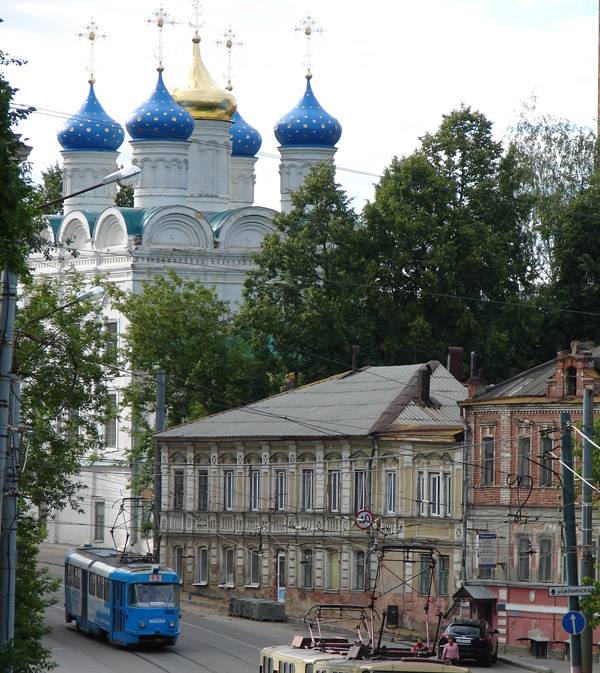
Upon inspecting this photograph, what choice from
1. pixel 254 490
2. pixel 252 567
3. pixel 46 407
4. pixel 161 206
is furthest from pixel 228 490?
pixel 161 206

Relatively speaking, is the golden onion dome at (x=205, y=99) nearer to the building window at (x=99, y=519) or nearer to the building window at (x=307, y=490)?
the building window at (x=99, y=519)

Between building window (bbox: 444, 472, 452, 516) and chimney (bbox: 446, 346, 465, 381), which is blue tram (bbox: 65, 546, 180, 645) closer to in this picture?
building window (bbox: 444, 472, 452, 516)

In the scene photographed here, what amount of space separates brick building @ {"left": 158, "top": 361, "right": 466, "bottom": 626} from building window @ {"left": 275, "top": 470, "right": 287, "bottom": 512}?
0.05m

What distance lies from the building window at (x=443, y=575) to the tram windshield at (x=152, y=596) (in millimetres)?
9015

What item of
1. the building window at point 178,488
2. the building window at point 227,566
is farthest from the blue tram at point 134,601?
the building window at point 178,488

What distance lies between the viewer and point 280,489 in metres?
60.1

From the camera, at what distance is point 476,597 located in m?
50.9

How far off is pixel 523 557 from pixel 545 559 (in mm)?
727

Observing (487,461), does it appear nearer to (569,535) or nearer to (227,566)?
(227,566)

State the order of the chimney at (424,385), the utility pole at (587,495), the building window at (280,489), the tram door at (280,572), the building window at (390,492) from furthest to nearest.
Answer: the building window at (280,489), the tram door at (280,572), the chimney at (424,385), the building window at (390,492), the utility pole at (587,495)

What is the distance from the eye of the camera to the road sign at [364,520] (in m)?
51.9

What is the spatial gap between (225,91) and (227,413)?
93.9ft

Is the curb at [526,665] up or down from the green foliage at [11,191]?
down

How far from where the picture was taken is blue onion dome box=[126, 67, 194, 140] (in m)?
85.4
